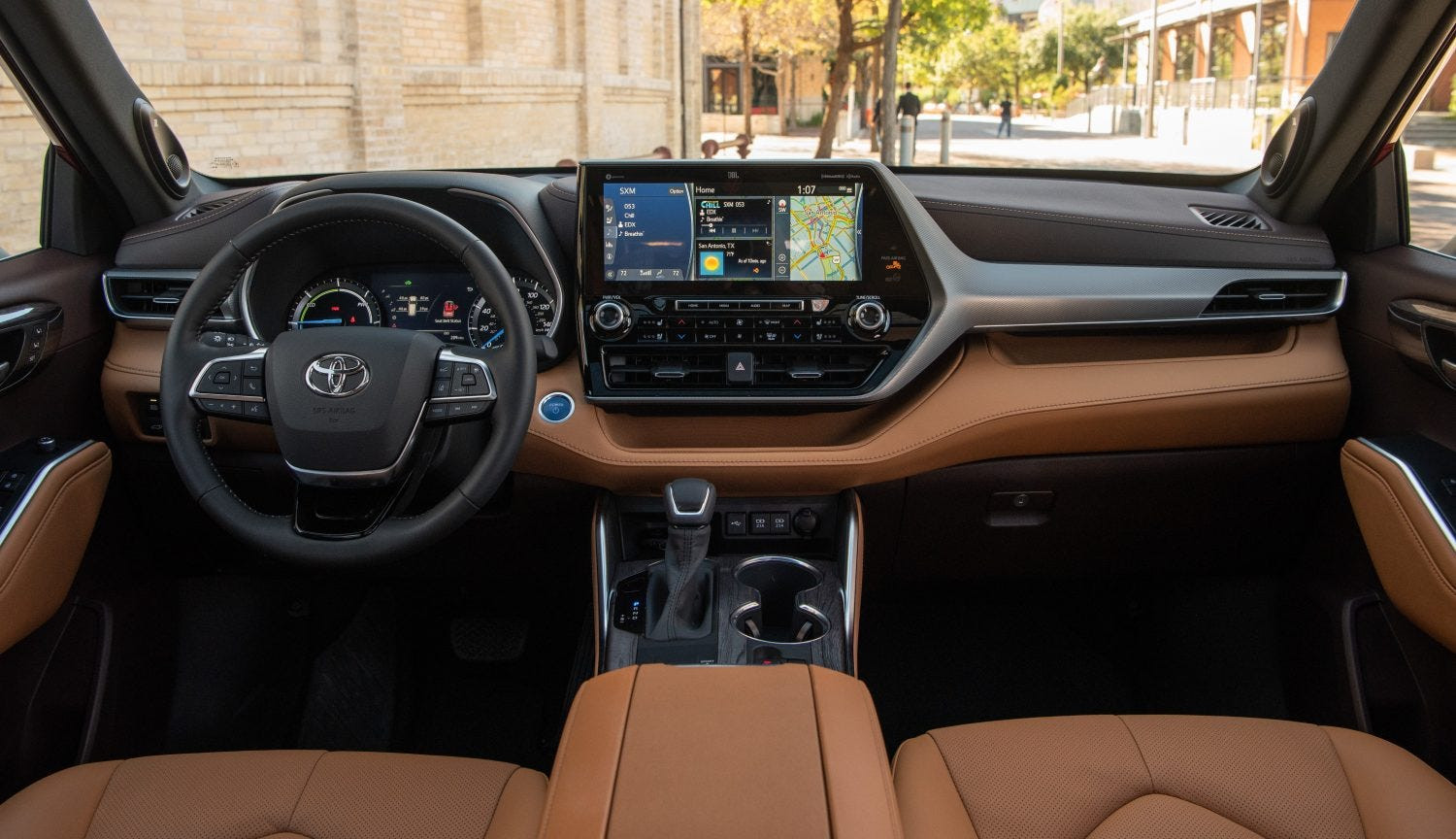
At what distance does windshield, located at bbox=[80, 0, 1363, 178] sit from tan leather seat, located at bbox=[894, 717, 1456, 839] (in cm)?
125

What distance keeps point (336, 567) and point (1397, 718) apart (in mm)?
1968

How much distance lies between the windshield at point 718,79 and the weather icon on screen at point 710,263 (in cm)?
29

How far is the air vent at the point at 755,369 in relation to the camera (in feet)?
7.36

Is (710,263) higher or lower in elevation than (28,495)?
higher

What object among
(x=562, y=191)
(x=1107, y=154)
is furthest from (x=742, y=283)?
(x=1107, y=154)

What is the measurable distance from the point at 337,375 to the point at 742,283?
2.74 ft

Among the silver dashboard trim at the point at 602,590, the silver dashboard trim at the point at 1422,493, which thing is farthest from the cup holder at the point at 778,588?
the silver dashboard trim at the point at 1422,493

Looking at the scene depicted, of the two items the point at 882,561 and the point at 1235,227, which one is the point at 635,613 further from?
the point at 1235,227

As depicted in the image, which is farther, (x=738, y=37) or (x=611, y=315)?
(x=738, y=37)

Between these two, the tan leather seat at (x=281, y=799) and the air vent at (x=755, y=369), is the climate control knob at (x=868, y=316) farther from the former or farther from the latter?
the tan leather seat at (x=281, y=799)

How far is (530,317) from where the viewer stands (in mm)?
2260

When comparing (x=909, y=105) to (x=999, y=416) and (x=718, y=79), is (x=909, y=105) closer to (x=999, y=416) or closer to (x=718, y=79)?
(x=999, y=416)

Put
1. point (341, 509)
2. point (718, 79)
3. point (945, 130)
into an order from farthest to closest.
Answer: point (718, 79) < point (945, 130) < point (341, 509)

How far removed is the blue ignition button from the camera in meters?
2.27
